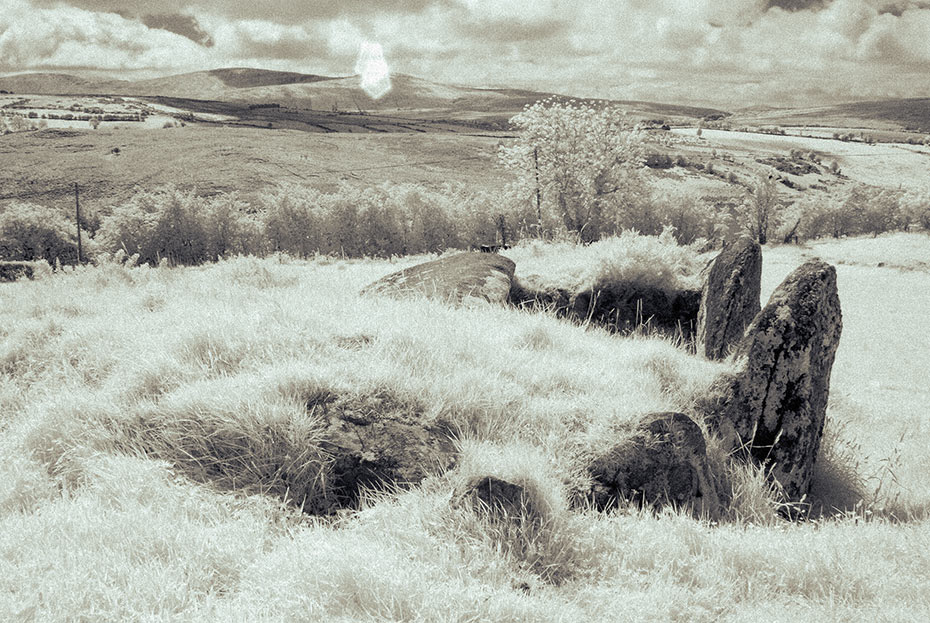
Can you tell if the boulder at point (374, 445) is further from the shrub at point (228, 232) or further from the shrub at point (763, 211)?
the shrub at point (763, 211)

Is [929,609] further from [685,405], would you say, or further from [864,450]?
[864,450]

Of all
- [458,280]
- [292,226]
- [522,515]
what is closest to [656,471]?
[522,515]

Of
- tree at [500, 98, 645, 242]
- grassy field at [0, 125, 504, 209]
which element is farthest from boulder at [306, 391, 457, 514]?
grassy field at [0, 125, 504, 209]

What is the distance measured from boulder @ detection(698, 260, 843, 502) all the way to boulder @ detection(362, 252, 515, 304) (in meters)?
4.16

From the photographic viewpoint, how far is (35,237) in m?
42.8

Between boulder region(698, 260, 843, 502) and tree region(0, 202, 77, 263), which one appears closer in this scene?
boulder region(698, 260, 843, 502)

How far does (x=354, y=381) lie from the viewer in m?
4.71

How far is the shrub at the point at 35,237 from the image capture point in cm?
4175

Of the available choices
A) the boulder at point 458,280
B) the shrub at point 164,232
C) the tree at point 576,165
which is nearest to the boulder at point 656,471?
the boulder at point 458,280

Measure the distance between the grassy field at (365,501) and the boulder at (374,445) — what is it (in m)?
0.13

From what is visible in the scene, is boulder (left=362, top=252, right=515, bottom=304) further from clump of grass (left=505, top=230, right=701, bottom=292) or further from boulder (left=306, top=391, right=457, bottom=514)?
boulder (left=306, top=391, right=457, bottom=514)

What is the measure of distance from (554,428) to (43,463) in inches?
145

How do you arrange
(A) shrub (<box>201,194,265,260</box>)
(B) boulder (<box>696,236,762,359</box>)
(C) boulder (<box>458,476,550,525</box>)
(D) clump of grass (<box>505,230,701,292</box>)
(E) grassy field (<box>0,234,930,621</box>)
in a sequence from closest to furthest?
(E) grassy field (<box>0,234,930,621</box>), (C) boulder (<box>458,476,550,525</box>), (B) boulder (<box>696,236,762,359</box>), (D) clump of grass (<box>505,230,701,292</box>), (A) shrub (<box>201,194,265,260</box>)

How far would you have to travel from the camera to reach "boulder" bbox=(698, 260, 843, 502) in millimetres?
5562
